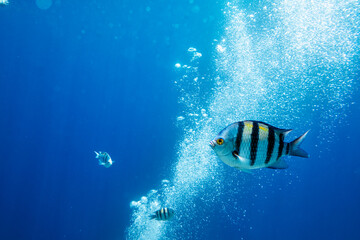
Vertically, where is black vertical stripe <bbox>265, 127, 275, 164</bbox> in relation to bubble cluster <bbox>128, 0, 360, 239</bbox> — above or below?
below

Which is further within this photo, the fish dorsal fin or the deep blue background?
the deep blue background

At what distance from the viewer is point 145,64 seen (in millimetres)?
31109

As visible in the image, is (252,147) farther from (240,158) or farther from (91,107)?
(91,107)

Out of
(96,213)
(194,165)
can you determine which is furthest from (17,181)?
(194,165)

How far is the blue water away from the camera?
18.8 meters

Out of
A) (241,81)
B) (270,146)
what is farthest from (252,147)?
(241,81)

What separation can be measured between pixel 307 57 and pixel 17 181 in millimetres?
34738

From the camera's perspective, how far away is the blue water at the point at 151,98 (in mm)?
18781

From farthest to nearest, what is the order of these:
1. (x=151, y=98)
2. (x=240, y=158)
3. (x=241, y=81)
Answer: (x=151, y=98)
(x=241, y=81)
(x=240, y=158)

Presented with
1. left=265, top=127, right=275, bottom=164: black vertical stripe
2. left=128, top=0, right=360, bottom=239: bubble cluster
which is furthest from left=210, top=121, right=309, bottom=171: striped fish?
left=128, top=0, right=360, bottom=239: bubble cluster

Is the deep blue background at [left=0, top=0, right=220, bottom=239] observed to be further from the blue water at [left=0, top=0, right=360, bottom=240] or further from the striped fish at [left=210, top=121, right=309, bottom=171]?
the striped fish at [left=210, top=121, right=309, bottom=171]

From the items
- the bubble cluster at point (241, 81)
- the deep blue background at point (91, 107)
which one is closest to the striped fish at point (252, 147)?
the bubble cluster at point (241, 81)

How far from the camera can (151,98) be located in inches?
1241

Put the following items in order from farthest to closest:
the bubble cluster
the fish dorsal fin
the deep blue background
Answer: the deep blue background < the bubble cluster < the fish dorsal fin
